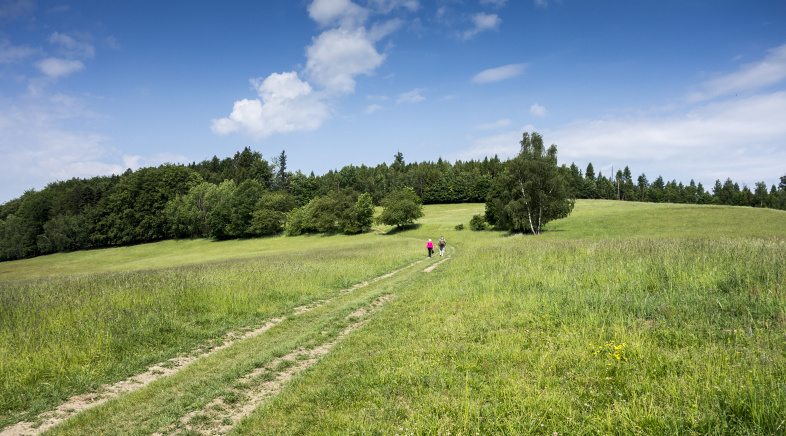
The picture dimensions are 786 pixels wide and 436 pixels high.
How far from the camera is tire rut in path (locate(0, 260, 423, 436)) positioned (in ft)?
18.8

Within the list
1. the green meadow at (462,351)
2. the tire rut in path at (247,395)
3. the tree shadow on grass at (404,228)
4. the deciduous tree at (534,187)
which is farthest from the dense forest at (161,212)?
the tire rut in path at (247,395)

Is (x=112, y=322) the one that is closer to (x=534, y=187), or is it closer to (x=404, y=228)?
(x=534, y=187)

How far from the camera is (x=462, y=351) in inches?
259

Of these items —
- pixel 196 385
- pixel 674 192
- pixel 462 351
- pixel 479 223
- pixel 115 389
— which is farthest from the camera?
pixel 674 192

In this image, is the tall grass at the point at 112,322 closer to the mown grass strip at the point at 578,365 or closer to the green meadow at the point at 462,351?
the green meadow at the point at 462,351

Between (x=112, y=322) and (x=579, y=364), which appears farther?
(x=112, y=322)

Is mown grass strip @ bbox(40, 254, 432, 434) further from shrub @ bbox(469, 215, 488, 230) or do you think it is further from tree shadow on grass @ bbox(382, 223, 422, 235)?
tree shadow on grass @ bbox(382, 223, 422, 235)

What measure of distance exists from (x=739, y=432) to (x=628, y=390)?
3.80 ft

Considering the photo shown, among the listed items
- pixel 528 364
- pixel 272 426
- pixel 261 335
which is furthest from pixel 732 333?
pixel 261 335

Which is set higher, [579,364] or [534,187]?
[534,187]

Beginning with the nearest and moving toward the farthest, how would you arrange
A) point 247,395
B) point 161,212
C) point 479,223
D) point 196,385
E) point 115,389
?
point 247,395 < point 196,385 < point 115,389 < point 479,223 < point 161,212

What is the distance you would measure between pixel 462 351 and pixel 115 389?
752 centimetres

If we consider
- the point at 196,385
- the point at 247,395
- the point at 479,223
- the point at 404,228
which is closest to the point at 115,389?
the point at 196,385

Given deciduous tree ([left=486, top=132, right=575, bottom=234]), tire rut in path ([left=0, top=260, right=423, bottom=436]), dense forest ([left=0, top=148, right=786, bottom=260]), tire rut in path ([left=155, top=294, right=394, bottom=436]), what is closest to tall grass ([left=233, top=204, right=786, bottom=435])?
tire rut in path ([left=155, top=294, right=394, bottom=436])
